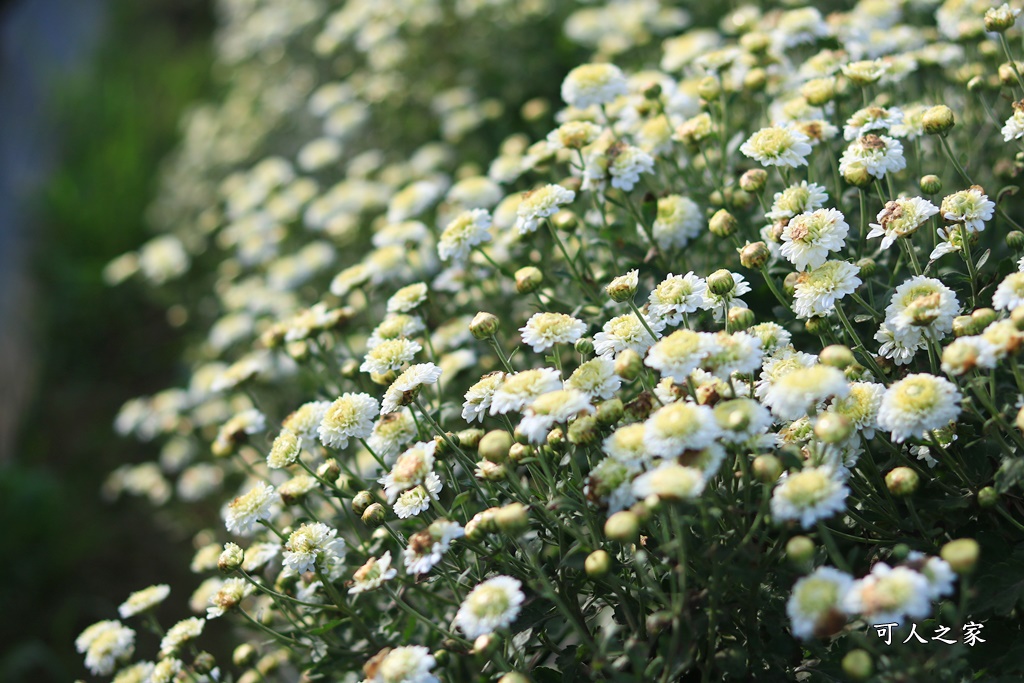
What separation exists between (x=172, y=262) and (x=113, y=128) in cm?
290

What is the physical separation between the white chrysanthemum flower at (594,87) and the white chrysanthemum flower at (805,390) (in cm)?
126

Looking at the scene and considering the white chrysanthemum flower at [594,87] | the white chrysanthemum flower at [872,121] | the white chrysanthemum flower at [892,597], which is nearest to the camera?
the white chrysanthemum flower at [892,597]

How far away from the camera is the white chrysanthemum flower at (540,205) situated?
214cm

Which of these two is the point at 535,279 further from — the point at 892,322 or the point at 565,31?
the point at 565,31

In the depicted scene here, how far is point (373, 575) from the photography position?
178 centimetres

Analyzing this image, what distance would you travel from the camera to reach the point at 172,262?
423 cm

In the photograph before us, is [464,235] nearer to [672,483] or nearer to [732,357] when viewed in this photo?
[732,357]

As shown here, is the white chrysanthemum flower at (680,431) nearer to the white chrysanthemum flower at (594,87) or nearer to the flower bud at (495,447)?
the flower bud at (495,447)

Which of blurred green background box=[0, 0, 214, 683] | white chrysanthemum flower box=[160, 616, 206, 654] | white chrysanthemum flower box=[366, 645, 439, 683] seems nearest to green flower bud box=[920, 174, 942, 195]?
white chrysanthemum flower box=[366, 645, 439, 683]

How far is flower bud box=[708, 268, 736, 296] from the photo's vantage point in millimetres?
1776

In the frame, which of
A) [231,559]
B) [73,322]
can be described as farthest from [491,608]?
[73,322]

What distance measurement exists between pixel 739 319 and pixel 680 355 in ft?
0.80

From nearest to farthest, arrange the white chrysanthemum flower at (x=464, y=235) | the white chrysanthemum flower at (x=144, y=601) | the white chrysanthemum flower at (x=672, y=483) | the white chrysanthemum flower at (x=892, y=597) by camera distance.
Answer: the white chrysanthemum flower at (x=892, y=597)
the white chrysanthemum flower at (x=672, y=483)
the white chrysanthemum flower at (x=144, y=601)
the white chrysanthemum flower at (x=464, y=235)

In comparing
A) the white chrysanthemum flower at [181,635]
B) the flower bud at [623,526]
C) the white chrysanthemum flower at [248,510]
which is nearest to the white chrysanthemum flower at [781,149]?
the flower bud at [623,526]
